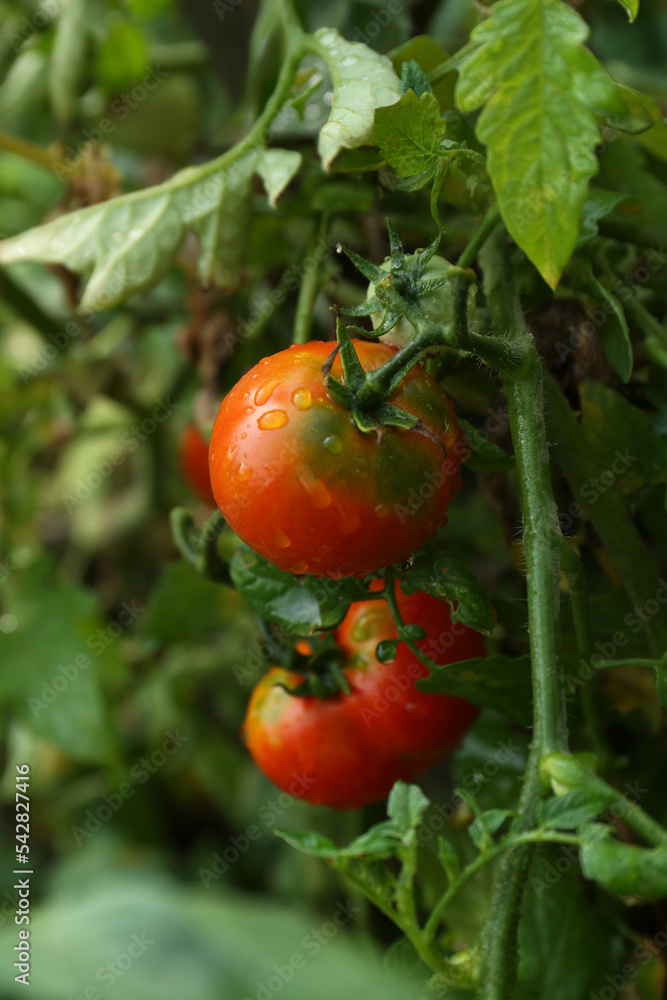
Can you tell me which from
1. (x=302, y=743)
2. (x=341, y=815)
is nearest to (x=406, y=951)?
(x=302, y=743)

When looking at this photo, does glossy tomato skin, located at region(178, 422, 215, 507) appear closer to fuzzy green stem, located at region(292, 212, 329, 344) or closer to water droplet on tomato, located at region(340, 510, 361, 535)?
fuzzy green stem, located at region(292, 212, 329, 344)

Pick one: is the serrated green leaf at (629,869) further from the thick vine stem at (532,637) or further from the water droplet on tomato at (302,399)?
the water droplet on tomato at (302,399)

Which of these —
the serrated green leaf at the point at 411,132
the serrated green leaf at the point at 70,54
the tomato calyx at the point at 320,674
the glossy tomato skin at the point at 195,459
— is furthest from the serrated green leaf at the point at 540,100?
the serrated green leaf at the point at 70,54

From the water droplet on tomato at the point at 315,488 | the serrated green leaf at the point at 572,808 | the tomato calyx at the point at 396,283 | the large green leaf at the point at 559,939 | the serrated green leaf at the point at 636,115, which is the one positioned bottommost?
the large green leaf at the point at 559,939

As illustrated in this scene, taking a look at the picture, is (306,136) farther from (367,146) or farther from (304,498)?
(304,498)

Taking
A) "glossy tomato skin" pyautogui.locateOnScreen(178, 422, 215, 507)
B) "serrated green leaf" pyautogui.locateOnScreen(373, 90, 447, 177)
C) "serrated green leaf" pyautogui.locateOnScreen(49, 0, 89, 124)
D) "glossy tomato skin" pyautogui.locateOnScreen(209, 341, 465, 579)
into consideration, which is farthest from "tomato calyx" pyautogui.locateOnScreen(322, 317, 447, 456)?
"serrated green leaf" pyautogui.locateOnScreen(49, 0, 89, 124)

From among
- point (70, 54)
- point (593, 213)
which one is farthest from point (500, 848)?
point (70, 54)
